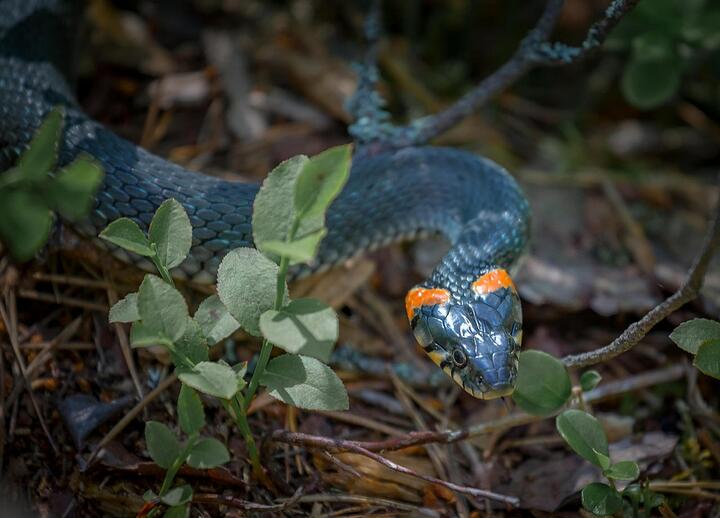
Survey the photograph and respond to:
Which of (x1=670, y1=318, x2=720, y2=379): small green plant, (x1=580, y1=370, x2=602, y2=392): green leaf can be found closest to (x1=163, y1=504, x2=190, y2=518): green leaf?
(x1=580, y1=370, x2=602, y2=392): green leaf

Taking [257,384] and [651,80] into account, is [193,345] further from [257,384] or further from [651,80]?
[651,80]

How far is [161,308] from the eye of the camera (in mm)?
2279

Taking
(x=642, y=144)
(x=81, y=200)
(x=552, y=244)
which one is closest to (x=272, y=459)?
(x=81, y=200)

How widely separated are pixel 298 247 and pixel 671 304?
1440mm

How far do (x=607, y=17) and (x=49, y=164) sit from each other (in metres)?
2.42

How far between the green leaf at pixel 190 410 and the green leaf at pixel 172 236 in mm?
432

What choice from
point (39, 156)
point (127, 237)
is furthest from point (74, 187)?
point (127, 237)

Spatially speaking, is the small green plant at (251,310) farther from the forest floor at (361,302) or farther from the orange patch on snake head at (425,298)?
the orange patch on snake head at (425,298)

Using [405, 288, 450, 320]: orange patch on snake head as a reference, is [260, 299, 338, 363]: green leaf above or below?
above

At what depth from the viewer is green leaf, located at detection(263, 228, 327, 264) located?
2.09 meters

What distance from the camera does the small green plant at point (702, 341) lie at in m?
2.56

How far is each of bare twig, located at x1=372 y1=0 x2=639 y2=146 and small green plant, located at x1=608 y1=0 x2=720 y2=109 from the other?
0.64m

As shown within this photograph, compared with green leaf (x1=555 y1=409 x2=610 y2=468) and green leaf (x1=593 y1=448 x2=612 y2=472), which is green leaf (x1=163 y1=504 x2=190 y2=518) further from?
green leaf (x1=593 y1=448 x2=612 y2=472)

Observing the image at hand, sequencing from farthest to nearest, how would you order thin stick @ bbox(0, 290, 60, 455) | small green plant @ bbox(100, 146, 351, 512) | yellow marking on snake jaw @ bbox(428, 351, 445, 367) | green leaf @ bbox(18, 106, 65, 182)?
yellow marking on snake jaw @ bbox(428, 351, 445, 367) → thin stick @ bbox(0, 290, 60, 455) → small green plant @ bbox(100, 146, 351, 512) → green leaf @ bbox(18, 106, 65, 182)
